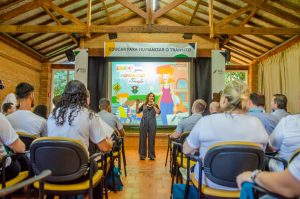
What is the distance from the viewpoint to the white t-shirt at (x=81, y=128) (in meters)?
2.25

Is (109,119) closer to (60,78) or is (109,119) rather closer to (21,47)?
(21,47)

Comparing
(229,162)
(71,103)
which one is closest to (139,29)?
(71,103)

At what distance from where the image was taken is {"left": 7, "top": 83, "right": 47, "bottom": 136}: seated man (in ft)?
9.67

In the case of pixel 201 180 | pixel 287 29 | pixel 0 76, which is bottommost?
pixel 201 180

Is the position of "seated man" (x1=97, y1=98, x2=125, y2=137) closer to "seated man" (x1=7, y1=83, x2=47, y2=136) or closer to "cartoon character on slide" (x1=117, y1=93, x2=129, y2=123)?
"seated man" (x1=7, y1=83, x2=47, y2=136)

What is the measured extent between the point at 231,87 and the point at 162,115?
658 cm

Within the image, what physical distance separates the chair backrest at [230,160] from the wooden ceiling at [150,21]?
527 centimetres

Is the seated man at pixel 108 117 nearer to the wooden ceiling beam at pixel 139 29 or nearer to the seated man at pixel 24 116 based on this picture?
the seated man at pixel 24 116

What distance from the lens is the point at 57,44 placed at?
11.0 metres

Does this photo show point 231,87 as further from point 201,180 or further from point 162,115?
point 162,115

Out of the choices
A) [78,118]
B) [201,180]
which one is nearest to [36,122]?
[78,118]

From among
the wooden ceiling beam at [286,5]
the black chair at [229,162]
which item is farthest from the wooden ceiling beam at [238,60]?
the black chair at [229,162]

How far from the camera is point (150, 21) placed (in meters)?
6.95

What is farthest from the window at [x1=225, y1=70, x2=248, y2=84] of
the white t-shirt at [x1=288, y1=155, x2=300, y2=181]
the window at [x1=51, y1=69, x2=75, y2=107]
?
the white t-shirt at [x1=288, y1=155, x2=300, y2=181]
